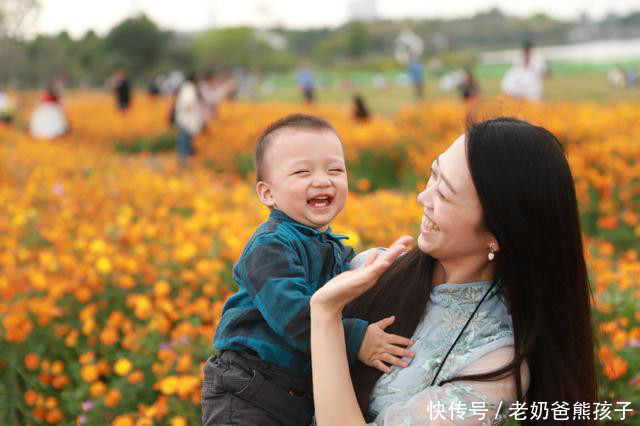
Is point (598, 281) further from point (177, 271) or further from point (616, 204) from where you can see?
point (616, 204)

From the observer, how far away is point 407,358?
160 centimetres

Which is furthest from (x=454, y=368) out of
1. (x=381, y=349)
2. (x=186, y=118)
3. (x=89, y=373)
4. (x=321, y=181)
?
(x=186, y=118)

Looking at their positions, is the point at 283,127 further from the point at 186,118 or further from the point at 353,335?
the point at 186,118

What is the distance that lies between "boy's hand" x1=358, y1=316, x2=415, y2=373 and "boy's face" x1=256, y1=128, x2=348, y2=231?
0.30 meters

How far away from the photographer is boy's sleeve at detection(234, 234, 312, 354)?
5.12ft

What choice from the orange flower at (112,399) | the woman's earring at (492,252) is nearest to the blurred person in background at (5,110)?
the orange flower at (112,399)

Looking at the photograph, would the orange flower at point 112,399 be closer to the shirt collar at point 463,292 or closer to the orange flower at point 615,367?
the shirt collar at point 463,292

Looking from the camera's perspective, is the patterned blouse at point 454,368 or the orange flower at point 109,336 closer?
the patterned blouse at point 454,368

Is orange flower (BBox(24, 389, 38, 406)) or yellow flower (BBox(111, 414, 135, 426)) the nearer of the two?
yellow flower (BBox(111, 414, 135, 426))

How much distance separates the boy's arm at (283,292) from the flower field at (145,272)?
0.58 m

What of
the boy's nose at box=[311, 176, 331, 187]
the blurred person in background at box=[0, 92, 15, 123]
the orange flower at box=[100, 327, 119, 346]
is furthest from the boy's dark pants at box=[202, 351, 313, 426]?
the blurred person in background at box=[0, 92, 15, 123]

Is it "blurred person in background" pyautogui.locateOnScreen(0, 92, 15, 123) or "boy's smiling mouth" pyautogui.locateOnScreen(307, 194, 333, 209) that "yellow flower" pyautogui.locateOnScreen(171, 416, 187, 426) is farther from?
"blurred person in background" pyautogui.locateOnScreen(0, 92, 15, 123)

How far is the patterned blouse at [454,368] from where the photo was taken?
1.46 metres

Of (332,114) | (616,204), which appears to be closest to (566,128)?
(616,204)
